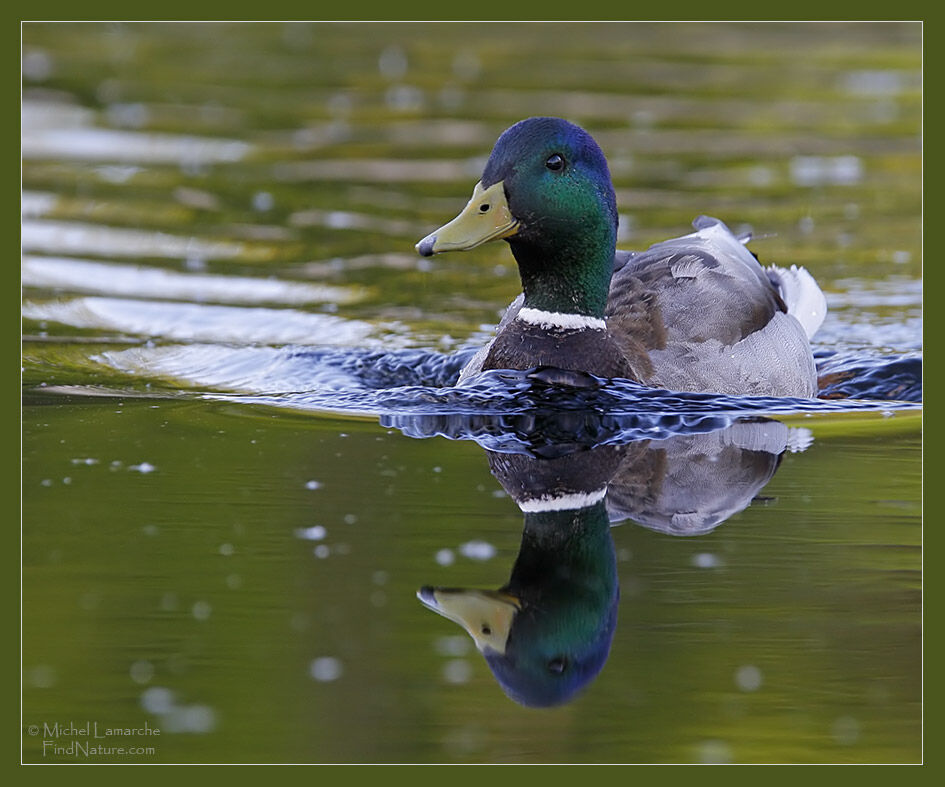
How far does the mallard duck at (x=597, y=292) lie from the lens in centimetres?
773

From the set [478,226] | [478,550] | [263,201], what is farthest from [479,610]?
[263,201]

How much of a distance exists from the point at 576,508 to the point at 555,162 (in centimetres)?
210

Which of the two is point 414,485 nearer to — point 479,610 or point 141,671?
point 479,610

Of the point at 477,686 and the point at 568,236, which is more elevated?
the point at 568,236

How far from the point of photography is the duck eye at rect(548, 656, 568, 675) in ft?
17.3

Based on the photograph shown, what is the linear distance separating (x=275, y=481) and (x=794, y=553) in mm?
2434

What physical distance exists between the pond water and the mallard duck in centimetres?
20

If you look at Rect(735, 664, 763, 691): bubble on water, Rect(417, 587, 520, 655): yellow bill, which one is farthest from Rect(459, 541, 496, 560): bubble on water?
Rect(735, 664, 763, 691): bubble on water

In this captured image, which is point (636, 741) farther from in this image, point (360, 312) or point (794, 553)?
point (360, 312)

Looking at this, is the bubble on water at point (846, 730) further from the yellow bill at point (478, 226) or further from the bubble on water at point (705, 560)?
the yellow bill at point (478, 226)

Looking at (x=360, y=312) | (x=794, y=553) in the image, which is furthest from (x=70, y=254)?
(x=794, y=553)

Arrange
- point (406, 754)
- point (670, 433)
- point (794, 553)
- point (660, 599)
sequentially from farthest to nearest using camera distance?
point (670, 433), point (794, 553), point (660, 599), point (406, 754)

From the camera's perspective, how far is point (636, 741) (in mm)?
4824

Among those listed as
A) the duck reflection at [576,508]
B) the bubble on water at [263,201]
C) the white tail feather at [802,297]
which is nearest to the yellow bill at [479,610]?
the duck reflection at [576,508]
